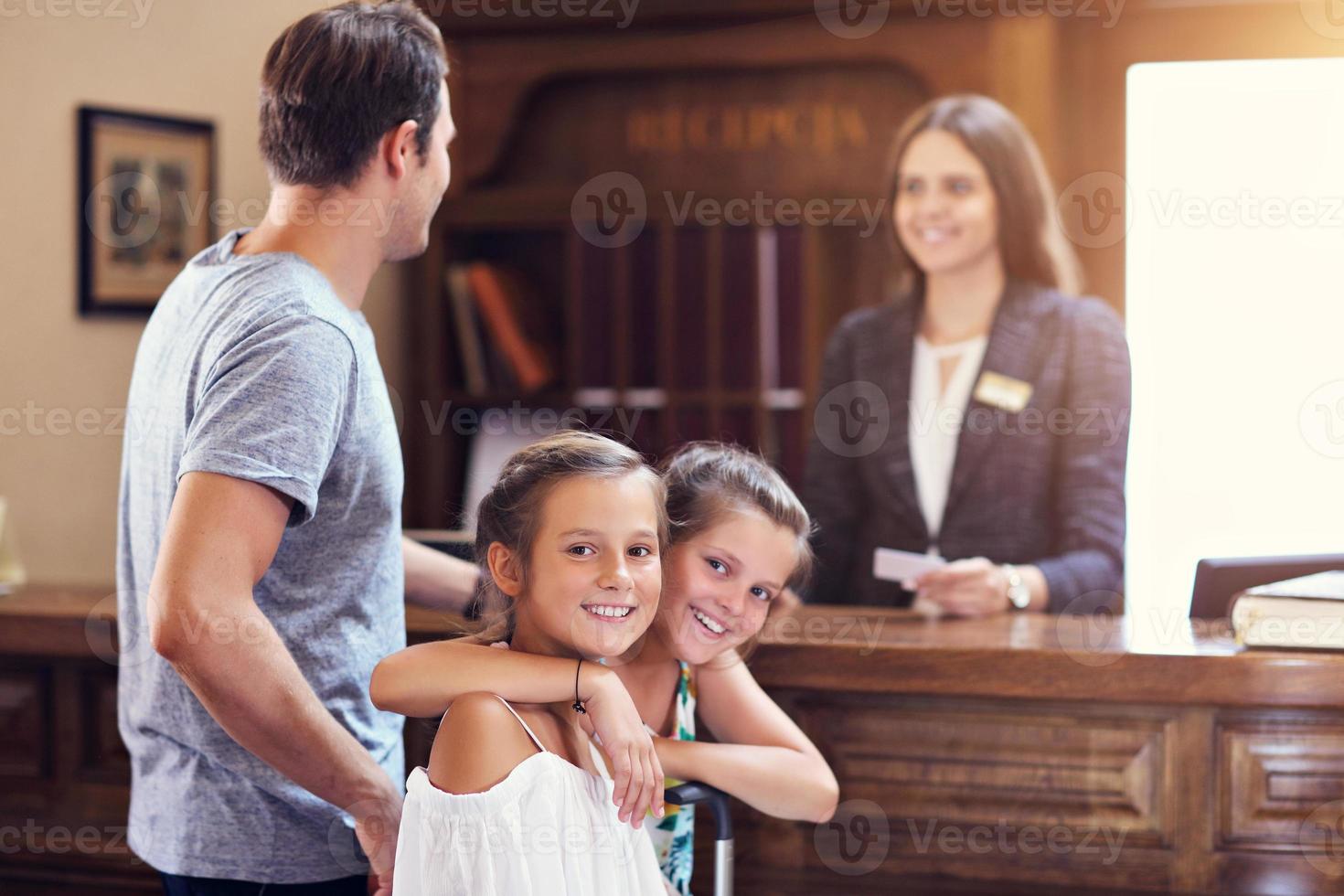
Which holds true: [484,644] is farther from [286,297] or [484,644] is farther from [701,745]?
[286,297]

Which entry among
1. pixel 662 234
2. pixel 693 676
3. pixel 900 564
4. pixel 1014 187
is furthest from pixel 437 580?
pixel 662 234

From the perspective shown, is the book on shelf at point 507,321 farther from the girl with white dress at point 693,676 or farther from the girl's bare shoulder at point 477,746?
the girl's bare shoulder at point 477,746

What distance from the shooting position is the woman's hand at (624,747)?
49.9 inches

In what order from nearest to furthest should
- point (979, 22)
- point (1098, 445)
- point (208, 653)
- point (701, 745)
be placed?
point (208, 653) < point (701, 745) < point (1098, 445) < point (979, 22)

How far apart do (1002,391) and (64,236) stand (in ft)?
7.40

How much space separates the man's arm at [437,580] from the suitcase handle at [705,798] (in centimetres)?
55

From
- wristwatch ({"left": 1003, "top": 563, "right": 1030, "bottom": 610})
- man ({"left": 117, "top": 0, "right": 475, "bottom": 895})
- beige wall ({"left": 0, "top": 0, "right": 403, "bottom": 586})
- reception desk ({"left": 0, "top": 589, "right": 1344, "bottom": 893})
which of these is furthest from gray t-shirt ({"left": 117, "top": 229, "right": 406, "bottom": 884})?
beige wall ({"left": 0, "top": 0, "right": 403, "bottom": 586})

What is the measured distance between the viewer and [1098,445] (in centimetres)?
244

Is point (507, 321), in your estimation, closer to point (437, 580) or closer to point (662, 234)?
point (662, 234)

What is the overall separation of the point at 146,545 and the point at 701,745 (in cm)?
65

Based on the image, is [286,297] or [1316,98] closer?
[286,297]

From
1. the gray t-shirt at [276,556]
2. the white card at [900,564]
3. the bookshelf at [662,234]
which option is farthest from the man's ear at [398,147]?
the bookshelf at [662,234]

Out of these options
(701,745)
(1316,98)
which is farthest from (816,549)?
(1316,98)

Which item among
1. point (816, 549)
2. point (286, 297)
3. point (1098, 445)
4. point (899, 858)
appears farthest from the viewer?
point (816, 549)
